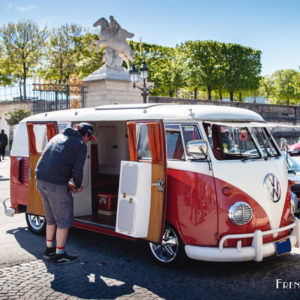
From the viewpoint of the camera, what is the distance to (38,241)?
7.25 metres

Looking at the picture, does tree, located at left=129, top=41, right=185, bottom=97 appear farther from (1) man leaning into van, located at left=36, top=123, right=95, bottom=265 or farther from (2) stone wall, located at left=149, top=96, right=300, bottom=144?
(1) man leaning into van, located at left=36, top=123, right=95, bottom=265

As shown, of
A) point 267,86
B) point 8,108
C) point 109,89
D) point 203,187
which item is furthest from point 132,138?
point 267,86

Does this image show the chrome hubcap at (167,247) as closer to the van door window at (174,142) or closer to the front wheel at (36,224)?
the van door window at (174,142)

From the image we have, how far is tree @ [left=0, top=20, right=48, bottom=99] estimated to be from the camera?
4162cm

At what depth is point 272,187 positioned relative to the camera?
5.78m

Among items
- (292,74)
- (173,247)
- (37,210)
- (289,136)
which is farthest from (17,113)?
(292,74)

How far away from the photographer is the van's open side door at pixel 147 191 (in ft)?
18.6

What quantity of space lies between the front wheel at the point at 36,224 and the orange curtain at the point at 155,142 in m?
2.72

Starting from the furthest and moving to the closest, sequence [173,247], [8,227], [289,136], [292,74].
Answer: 1. [292,74]
2. [289,136]
3. [8,227]
4. [173,247]

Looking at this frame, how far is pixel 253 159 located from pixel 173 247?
1.57m

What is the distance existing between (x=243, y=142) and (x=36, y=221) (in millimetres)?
3810

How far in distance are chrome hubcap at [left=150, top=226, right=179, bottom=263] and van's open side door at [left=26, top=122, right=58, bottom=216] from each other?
85.6 inches

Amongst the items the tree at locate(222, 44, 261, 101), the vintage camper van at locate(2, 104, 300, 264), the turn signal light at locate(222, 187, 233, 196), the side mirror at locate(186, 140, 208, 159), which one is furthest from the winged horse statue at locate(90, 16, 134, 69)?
the tree at locate(222, 44, 261, 101)

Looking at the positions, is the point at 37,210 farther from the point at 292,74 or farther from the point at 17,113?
the point at 292,74
